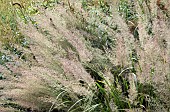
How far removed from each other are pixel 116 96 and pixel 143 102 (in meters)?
0.28

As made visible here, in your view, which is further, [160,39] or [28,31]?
[28,31]

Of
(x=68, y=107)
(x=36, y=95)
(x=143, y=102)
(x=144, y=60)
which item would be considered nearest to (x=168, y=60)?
(x=144, y=60)

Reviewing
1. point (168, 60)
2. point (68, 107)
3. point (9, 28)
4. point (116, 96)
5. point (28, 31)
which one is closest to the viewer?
point (168, 60)

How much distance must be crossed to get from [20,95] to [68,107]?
0.39 meters

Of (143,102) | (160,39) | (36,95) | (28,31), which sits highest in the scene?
(28,31)

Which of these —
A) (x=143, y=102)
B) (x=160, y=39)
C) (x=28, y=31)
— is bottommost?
(x=143, y=102)

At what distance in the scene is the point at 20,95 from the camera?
9.34ft

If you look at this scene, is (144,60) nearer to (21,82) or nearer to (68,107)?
(68,107)

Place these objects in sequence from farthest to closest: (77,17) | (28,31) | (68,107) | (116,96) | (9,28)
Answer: (9,28) < (77,17) < (28,31) < (68,107) < (116,96)

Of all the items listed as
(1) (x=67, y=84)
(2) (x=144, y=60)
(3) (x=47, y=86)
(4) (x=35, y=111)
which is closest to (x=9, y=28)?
(4) (x=35, y=111)

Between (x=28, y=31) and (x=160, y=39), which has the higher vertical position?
(x=28, y=31)

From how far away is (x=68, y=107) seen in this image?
2844 mm

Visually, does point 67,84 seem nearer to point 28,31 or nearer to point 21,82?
point 21,82

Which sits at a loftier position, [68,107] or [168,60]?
[168,60]
